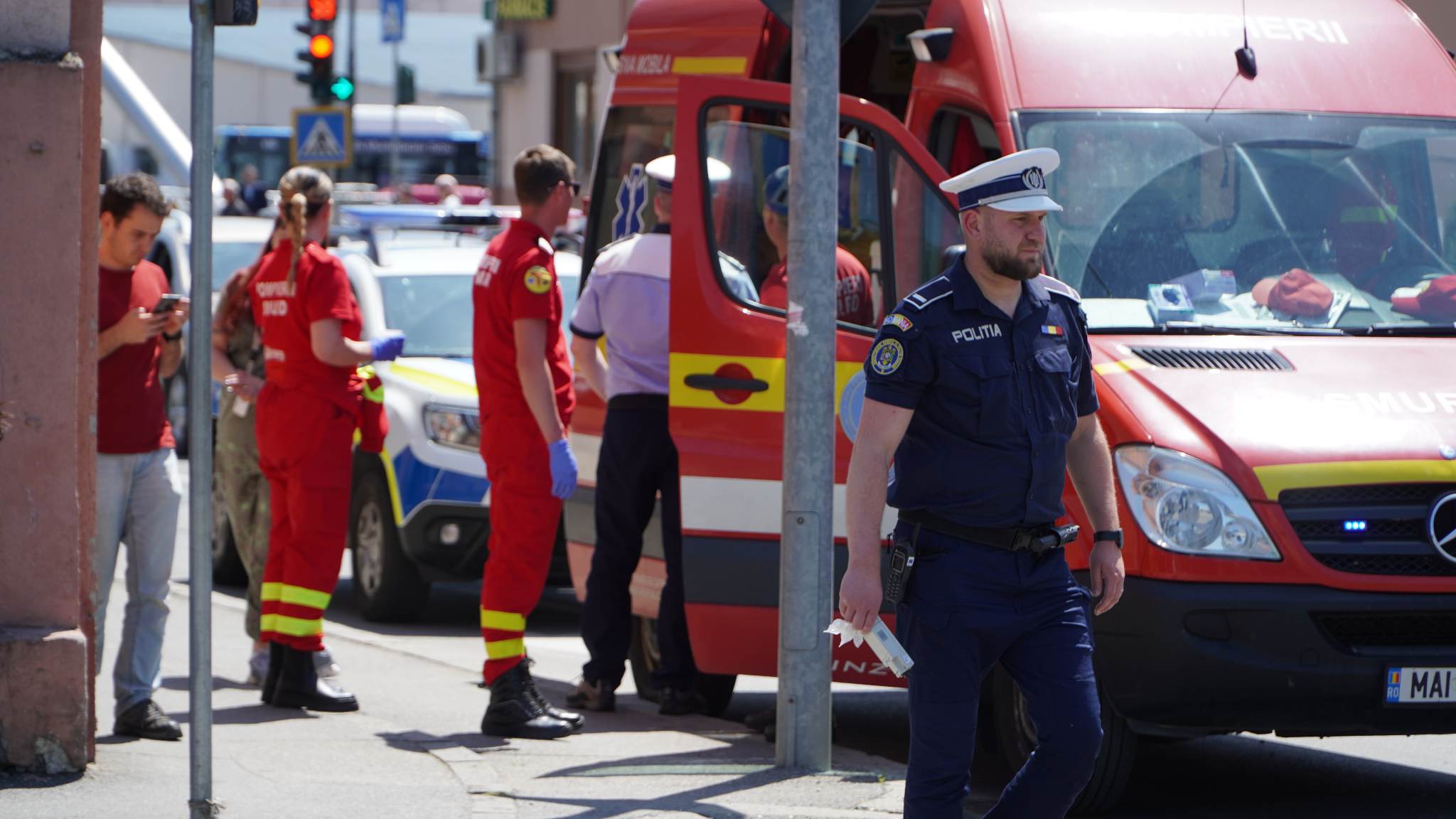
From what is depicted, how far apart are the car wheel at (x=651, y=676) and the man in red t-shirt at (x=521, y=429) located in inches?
26.9

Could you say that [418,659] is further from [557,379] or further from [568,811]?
[568,811]

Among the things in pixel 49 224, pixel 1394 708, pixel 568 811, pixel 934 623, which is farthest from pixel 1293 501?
pixel 49 224

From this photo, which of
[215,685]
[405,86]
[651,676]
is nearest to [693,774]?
[651,676]

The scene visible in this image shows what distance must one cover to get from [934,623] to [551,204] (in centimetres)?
320

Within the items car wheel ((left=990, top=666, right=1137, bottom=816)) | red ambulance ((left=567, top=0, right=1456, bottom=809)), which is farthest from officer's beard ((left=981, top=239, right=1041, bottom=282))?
car wheel ((left=990, top=666, right=1137, bottom=816))

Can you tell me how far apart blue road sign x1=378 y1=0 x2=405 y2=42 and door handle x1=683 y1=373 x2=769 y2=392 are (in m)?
23.7

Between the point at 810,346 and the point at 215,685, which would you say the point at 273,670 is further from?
the point at 810,346

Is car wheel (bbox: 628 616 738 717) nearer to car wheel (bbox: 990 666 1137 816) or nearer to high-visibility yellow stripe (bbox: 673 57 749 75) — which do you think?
car wheel (bbox: 990 666 1137 816)

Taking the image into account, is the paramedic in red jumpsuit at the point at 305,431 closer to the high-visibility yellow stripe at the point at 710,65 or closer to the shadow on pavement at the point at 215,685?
the shadow on pavement at the point at 215,685

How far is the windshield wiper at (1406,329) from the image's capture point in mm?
6543

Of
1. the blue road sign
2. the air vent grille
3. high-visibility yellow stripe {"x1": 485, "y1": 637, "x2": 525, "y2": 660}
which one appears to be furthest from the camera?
the blue road sign

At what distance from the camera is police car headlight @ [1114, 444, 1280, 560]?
5.77 meters

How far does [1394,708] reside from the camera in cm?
579

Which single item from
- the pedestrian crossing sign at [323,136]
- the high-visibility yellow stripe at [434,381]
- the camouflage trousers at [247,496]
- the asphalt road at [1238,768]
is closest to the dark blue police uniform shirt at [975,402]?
the asphalt road at [1238,768]
